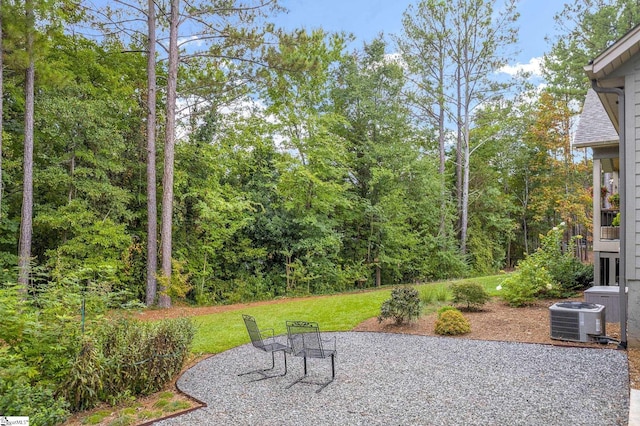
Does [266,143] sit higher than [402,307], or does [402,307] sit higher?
[266,143]

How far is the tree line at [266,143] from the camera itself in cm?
1102

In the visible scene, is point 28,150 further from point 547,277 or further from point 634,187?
point 547,277

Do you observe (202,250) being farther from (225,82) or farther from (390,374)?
(390,374)

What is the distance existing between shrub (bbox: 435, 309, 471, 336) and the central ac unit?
140 cm

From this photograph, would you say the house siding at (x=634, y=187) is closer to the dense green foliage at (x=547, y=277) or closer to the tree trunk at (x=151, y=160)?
the dense green foliage at (x=547, y=277)

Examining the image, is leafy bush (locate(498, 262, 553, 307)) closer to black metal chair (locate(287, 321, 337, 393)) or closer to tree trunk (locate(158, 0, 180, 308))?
black metal chair (locate(287, 321, 337, 393))

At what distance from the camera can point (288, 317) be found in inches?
364

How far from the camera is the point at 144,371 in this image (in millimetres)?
4879

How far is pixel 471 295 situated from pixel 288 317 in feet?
13.7

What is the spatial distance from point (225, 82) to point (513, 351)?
12.1 metres

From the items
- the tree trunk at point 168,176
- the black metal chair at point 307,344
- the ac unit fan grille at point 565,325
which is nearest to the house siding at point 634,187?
the ac unit fan grille at point 565,325

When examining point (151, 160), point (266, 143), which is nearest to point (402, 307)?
point (151, 160)

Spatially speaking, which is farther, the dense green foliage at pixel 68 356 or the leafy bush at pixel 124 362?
the leafy bush at pixel 124 362

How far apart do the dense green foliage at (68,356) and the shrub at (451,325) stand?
15.4 ft
